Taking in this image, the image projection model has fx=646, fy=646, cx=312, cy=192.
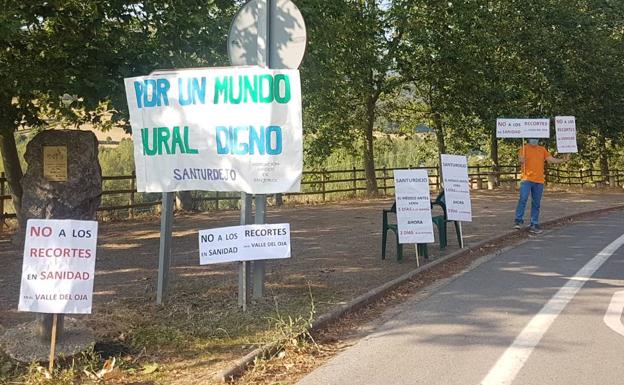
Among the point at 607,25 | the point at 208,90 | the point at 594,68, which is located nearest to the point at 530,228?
the point at 208,90

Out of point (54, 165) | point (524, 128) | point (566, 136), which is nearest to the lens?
point (54, 165)

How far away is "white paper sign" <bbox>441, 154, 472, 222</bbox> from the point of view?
1082cm

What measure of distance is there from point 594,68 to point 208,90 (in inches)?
965

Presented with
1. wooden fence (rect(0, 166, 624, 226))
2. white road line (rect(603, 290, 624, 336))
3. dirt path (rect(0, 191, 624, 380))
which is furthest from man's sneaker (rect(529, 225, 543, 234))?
wooden fence (rect(0, 166, 624, 226))

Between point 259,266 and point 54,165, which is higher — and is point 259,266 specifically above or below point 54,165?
below

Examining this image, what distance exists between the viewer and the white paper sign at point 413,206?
9.28m

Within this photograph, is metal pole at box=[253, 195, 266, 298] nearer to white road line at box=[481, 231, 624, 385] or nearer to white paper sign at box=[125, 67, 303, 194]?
white paper sign at box=[125, 67, 303, 194]

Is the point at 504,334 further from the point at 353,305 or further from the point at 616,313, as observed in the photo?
the point at 353,305

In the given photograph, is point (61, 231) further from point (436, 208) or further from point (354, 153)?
point (354, 153)

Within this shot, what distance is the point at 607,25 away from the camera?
2986 cm

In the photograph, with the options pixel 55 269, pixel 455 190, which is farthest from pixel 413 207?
pixel 55 269

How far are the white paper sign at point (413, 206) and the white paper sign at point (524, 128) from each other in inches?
232

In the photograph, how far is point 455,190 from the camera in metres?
11.0

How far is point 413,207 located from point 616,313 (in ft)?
11.5
